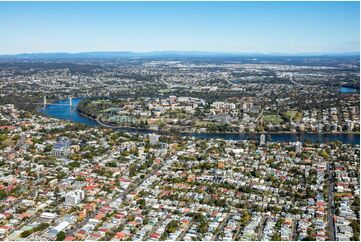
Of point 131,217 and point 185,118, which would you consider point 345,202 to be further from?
point 185,118

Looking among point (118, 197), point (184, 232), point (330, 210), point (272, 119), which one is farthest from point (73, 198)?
point (272, 119)

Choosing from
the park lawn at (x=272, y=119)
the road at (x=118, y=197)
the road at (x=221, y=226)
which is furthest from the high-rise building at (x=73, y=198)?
the park lawn at (x=272, y=119)

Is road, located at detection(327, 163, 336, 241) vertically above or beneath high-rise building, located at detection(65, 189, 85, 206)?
beneath

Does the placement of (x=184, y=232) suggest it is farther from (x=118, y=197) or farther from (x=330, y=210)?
(x=330, y=210)

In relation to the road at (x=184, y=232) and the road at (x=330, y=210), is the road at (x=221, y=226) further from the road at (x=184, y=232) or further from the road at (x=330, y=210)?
the road at (x=330, y=210)

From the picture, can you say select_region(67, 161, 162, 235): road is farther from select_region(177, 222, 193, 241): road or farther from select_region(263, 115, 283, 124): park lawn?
select_region(263, 115, 283, 124): park lawn

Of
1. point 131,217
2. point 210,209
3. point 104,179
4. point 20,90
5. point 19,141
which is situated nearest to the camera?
point 131,217

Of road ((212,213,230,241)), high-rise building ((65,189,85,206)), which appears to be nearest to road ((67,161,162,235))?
high-rise building ((65,189,85,206))

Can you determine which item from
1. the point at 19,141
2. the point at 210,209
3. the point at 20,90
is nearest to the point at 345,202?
the point at 210,209
